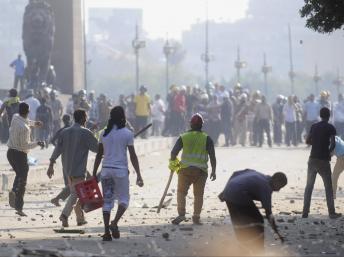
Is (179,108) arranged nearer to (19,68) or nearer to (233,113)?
(233,113)

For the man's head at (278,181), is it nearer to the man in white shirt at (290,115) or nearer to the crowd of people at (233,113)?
the crowd of people at (233,113)

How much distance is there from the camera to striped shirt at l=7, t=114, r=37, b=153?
1750cm

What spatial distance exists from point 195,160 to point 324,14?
8.17ft

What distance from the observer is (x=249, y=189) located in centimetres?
1200

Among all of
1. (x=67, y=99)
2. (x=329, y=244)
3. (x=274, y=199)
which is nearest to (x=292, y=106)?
(x=67, y=99)

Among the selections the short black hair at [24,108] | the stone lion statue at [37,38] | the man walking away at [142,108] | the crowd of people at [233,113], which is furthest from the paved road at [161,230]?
the crowd of people at [233,113]

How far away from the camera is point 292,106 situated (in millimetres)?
43938

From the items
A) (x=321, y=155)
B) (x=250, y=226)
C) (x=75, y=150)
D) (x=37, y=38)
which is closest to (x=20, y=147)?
(x=75, y=150)

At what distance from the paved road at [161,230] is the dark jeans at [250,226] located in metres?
0.25

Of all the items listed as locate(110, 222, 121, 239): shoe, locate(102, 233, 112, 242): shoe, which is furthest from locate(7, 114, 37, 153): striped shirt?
locate(102, 233, 112, 242): shoe

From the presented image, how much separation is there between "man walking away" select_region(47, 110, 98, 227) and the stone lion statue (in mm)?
24153

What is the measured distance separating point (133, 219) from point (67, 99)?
85.5 ft

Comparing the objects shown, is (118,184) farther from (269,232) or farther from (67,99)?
(67,99)

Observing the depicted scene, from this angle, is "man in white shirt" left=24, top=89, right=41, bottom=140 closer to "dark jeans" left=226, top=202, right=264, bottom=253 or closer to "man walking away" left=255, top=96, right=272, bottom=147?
"man walking away" left=255, top=96, right=272, bottom=147
